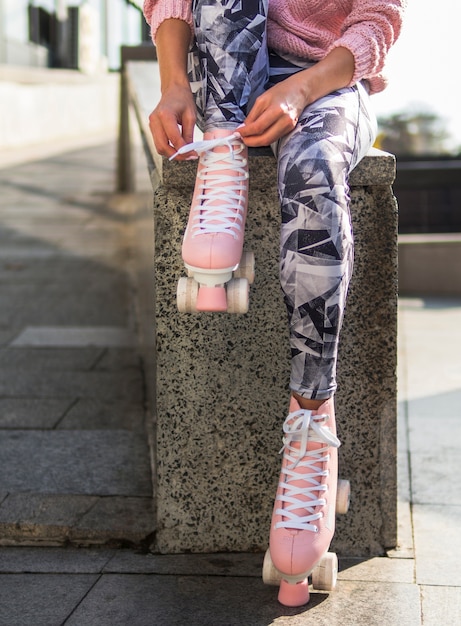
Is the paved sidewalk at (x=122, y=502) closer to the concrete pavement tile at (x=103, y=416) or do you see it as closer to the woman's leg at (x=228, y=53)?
the concrete pavement tile at (x=103, y=416)

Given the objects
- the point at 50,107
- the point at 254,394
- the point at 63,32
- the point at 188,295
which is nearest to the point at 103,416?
the point at 254,394

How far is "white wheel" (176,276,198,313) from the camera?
1.83 metres

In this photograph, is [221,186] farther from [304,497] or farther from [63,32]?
[63,32]

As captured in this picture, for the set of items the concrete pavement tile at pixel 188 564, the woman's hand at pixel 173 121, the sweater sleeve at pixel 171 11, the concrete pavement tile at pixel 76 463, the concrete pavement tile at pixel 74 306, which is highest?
the sweater sleeve at pixel 171 11

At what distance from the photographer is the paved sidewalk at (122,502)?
78.3 inches

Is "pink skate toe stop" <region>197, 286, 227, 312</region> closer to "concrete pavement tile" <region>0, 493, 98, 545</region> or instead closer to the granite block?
the granite block

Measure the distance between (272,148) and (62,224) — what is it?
6.13m

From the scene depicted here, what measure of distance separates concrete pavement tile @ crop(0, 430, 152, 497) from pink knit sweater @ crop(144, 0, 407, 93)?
1.19 metres

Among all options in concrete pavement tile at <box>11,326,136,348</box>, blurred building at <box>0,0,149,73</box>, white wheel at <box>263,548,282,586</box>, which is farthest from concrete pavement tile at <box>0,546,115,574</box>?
blurred building at <box>0,0,149,73</box>

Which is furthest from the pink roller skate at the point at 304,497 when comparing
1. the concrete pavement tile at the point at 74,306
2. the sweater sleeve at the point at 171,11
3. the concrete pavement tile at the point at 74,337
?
the concrete pavement tile at the point at 74,306

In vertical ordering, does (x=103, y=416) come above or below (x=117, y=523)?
below

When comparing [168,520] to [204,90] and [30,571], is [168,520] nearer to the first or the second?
[30,571]

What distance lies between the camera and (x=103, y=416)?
3396 millimetres

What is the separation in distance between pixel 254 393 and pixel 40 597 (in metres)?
0.64
